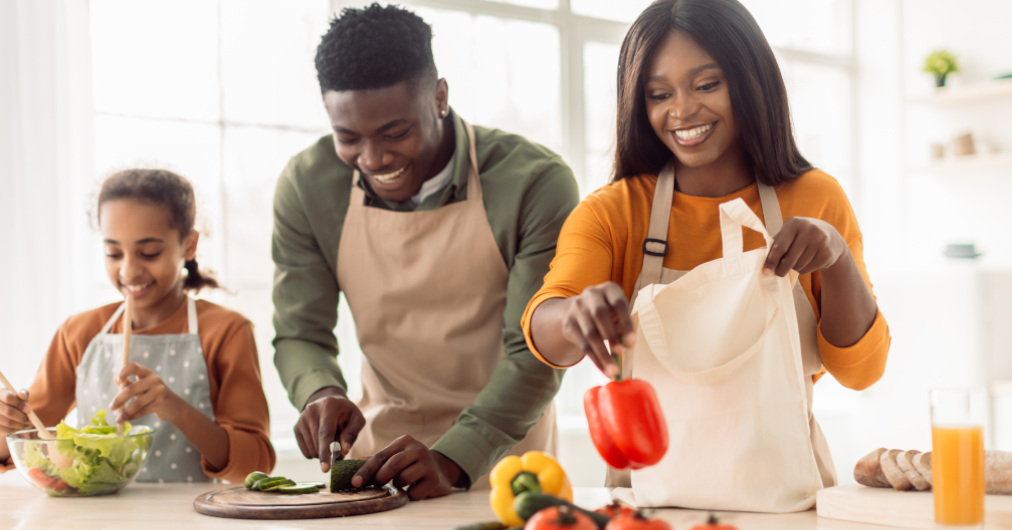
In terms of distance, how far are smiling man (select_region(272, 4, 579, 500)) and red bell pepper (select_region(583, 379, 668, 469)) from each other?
57 centimetres

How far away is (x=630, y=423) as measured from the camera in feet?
3.44

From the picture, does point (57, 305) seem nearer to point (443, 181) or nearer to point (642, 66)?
point (443, 181)

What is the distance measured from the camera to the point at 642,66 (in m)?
1.44

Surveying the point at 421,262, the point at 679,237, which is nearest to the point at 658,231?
the point at 679,237

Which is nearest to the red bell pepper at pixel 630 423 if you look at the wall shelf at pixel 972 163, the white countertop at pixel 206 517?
the white countertop at pixel 206 517

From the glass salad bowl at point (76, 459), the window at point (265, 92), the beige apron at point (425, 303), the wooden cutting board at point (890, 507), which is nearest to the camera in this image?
the wooden cutting board at point (890, 507)

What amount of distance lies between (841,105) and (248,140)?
3.25 meters

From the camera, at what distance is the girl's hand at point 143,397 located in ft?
5.14

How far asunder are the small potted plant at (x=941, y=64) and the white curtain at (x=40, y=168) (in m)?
3.79

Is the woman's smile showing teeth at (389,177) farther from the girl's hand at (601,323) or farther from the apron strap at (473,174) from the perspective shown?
the girl's hand at (601,323)

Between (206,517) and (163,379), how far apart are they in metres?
0.65

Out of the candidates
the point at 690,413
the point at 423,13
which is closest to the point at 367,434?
the point at 690,413

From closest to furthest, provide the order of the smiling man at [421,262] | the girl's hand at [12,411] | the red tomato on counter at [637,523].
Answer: the red tomato on counter at [637,523]
the girl's hand at [12,411]
the smiling man at [421,262]

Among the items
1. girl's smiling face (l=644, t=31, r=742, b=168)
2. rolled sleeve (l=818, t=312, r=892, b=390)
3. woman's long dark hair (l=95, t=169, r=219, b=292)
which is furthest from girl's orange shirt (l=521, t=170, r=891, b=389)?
woman's long dark hair (l=95, t=169, r=219, b=292)
